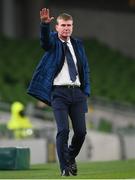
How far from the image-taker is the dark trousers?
1029cm

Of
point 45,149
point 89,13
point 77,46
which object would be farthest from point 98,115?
point 77,46

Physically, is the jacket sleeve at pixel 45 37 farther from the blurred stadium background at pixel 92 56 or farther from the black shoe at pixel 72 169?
the blurred stadium background at pixel 92 56

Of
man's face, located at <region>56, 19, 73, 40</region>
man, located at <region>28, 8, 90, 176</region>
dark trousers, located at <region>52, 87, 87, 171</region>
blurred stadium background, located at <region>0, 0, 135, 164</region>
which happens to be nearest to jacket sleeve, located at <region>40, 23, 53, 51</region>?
man, located at <region>28, 8, 90, 176</region>

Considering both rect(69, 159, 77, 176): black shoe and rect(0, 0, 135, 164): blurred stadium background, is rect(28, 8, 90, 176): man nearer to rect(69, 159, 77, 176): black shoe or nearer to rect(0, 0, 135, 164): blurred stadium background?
rect(69, 159, 77, 176): black shoe

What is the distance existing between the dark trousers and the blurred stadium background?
10.4m

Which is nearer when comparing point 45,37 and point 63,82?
point 45,37

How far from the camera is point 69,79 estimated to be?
10.3m

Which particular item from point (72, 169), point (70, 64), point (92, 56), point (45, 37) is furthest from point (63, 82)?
point (92, 56)

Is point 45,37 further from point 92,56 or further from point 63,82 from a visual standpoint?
point 92,56

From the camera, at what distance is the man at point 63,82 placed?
10.3m

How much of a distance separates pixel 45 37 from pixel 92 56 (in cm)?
2534

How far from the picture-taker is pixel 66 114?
10320 millimetres

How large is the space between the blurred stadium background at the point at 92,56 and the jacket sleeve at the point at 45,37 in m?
10.7

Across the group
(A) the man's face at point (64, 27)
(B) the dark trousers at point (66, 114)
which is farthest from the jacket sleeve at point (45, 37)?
(B) the dark trousers at point (66, 114)
